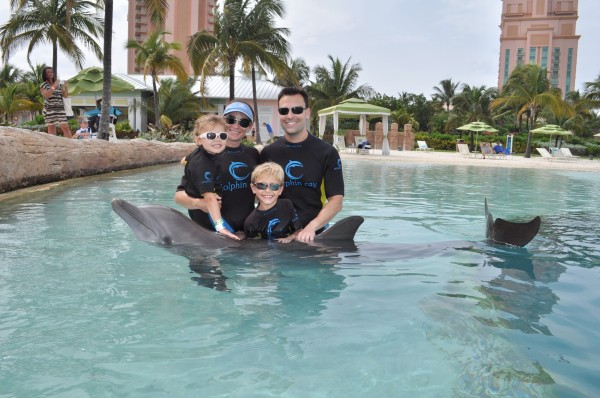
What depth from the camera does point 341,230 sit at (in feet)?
14.5

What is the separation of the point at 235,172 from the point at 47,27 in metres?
23.8

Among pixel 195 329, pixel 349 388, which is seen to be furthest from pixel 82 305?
pixel 349 388

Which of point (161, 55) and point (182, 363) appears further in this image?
point (161, 55)

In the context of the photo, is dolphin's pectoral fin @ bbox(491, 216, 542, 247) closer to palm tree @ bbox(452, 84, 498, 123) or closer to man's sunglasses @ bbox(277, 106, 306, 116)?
man's sunglasses @ bbox(277, 106, 306, 116)

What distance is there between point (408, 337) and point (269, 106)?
35.4 metres

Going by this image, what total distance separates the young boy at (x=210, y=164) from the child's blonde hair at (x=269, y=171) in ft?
1.00

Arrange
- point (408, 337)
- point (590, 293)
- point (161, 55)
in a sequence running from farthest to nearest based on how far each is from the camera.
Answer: point (161, 55)
point (590, 293)
point (408, 337)

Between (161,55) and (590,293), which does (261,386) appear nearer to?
(590,293)

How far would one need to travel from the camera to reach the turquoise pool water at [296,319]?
228 centimetres

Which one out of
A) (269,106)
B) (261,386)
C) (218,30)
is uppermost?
(218,30)

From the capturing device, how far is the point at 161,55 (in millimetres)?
29766

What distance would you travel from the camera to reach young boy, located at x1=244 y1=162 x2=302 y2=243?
391 centimetres

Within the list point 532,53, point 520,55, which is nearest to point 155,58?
point 520,55

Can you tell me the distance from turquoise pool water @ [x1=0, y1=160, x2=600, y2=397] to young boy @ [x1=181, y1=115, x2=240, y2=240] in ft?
1.08
